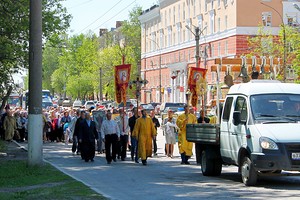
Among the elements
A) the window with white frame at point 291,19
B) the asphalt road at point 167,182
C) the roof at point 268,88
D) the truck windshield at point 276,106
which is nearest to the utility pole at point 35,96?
the asphalt road at point 167,182

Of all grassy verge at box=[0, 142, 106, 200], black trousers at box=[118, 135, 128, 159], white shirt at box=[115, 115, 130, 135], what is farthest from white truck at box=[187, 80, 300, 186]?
white shirt at box=[115, 115, 130, 135]

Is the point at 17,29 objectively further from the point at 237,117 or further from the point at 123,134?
the point at 237,117

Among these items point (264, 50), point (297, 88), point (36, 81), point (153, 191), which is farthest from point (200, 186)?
point (264, 50)

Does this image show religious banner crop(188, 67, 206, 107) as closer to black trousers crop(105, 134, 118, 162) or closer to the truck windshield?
black trousers crop(105, 134, 118, 162)

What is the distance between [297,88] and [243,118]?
1404mm

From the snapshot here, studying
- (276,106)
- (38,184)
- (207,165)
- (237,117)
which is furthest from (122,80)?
(276,106)

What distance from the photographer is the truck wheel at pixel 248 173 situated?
17.2 meters

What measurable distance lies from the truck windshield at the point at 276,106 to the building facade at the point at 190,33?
145 ft

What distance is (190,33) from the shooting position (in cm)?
9444

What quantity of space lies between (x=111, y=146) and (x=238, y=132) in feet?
32.7

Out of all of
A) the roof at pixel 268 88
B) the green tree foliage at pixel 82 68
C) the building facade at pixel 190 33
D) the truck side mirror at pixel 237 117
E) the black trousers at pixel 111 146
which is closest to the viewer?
the truck side mirror at pixel 237 117

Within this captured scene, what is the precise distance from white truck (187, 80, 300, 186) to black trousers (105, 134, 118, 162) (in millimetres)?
6665

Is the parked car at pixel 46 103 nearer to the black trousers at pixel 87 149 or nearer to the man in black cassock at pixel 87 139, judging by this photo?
the man in black cassock at pixel 87 139

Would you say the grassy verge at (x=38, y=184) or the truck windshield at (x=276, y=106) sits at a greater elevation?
the truck windshield at (x=276, y=106)
